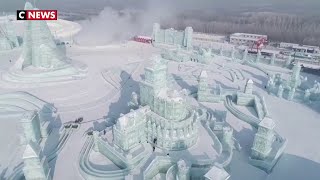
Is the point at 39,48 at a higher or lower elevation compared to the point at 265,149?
higher

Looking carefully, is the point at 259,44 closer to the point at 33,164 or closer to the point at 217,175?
the point at 217,175

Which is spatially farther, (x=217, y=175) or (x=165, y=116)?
(x=165, y=116)

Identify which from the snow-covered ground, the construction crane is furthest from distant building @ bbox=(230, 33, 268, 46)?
the snow-covered ground

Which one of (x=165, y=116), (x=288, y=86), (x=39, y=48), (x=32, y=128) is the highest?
(x=39, y=48)

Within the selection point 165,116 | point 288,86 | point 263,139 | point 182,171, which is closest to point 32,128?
point 165,116

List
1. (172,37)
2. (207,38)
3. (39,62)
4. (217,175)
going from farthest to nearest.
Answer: (207,38), (172,37), (39,62), (217,175)
